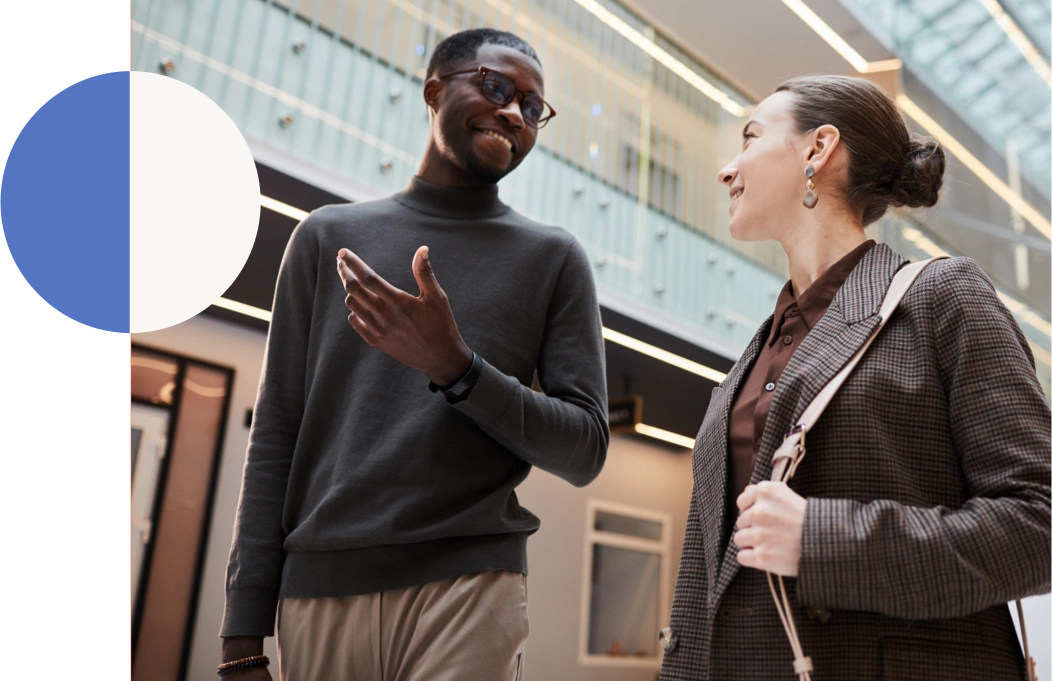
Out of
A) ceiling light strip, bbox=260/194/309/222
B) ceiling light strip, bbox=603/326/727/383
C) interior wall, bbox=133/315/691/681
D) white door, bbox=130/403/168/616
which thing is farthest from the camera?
ceiling light strip, bbox=603/326/727/383

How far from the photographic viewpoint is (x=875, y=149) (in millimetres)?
1551

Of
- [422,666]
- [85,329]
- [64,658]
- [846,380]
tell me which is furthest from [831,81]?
[64,658]

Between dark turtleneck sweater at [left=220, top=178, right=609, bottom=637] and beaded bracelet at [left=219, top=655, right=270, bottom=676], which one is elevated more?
dark turtleneck sweater at [left=220, top=178, right=609, bottom=637]

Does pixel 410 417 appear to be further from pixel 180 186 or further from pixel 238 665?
pixel 180 186

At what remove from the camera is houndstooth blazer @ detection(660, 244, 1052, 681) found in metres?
1.04

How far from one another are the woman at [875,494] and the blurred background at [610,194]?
1.81ft

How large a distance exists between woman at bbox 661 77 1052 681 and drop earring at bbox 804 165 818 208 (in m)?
0.07

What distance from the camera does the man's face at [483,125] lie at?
188 centimetres

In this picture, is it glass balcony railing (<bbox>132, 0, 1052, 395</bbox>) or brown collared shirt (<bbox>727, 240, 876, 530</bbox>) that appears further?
glass balcony railing (<bbox>132, 0, 1052, 395</bbox>)

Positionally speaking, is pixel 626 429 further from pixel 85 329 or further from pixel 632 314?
pixel 85 329

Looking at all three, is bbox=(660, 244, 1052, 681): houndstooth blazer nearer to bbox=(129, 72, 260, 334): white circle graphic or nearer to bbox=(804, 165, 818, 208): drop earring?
bbox=(804, 165, 818, 208): drop earring

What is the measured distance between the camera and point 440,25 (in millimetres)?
6312

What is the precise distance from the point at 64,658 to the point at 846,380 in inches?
54.2

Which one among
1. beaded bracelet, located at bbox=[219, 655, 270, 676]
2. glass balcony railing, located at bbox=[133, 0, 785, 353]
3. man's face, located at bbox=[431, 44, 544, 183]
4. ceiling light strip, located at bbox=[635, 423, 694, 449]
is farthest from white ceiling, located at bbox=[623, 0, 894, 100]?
beaded bracelet, located at bbox=[219, 655, 270, 676]
